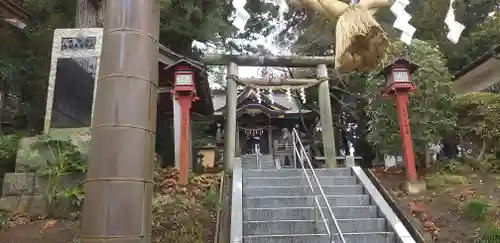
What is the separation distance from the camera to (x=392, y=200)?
23.6 ft

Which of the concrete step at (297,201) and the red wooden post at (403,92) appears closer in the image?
the concrete step at (297,201)

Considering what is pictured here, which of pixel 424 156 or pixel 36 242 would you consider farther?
pixel 424 156

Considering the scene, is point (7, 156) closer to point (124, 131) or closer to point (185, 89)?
point (185, 89)

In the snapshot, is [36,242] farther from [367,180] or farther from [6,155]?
[367,180]

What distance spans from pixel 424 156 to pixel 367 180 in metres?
3.15

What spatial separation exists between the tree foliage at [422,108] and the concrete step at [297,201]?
312cm

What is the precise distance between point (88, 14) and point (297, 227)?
693cm

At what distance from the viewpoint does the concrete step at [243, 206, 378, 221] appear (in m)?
6.74

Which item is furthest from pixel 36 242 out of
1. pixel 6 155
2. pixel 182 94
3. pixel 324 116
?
pixel 324 116

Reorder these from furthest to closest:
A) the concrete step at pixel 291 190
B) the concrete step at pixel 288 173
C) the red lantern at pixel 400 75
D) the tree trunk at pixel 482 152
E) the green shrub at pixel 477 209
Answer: the tree trunk at pixel 482 152 < the red lantern at pixel 400 75 < the concrete step at pixel 288 173 < the concrete step at pixel 291 190 < the green shrub at pixel 477 209

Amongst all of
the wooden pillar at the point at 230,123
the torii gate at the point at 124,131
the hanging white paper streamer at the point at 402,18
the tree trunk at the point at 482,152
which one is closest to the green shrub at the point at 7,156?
the wooden pillar at the point at 230,123

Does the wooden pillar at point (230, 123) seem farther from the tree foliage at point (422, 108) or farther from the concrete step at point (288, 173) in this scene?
the tree foliage at point (422, 108)

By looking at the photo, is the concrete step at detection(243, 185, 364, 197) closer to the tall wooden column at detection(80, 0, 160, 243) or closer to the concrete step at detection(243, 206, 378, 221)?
the concrete step at detection(243, 206, 378, 221)

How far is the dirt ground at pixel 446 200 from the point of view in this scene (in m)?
6.66
